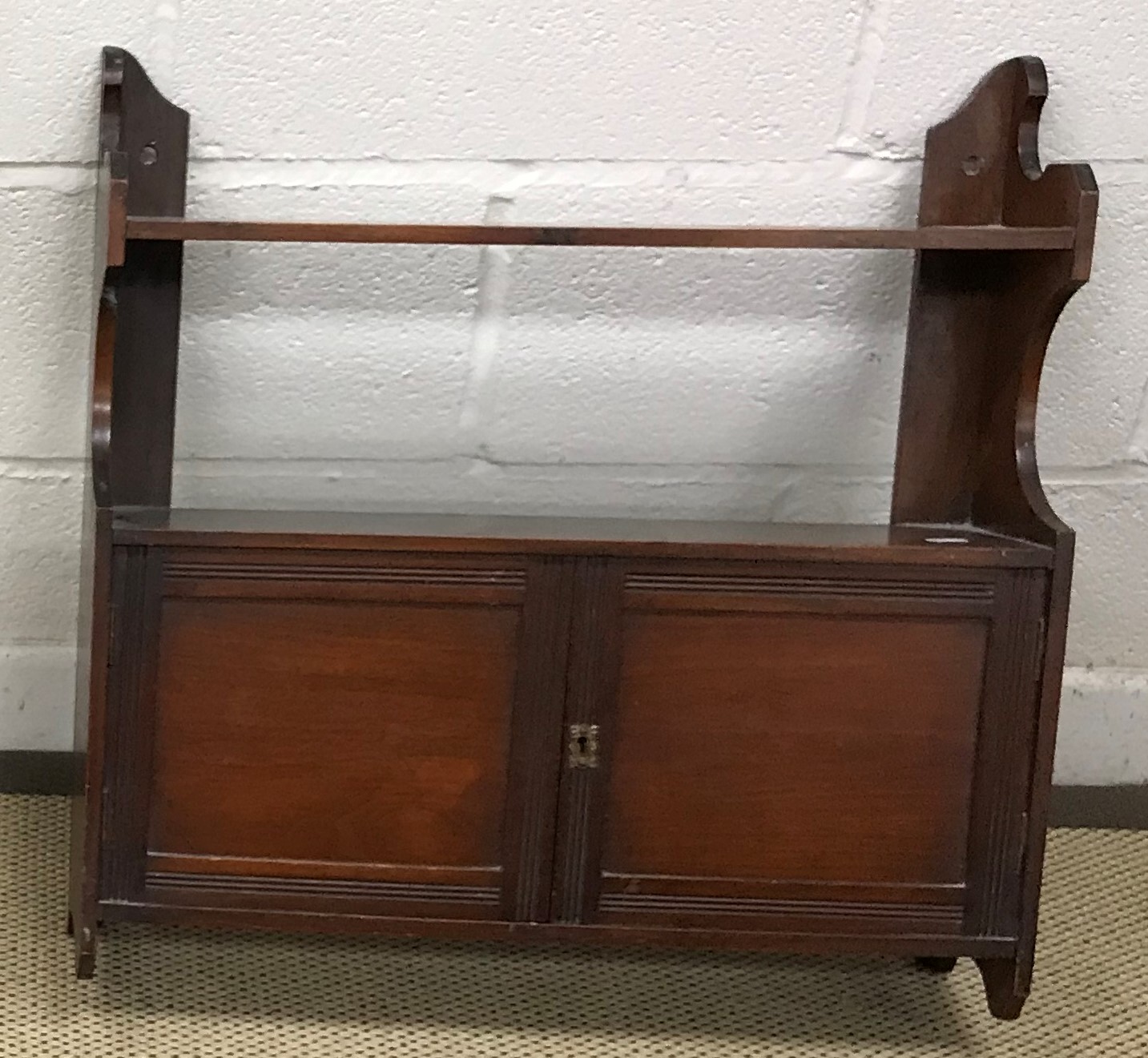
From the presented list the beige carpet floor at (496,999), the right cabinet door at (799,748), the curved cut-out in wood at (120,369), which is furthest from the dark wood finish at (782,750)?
the curved cut-out in wood at (120,369)

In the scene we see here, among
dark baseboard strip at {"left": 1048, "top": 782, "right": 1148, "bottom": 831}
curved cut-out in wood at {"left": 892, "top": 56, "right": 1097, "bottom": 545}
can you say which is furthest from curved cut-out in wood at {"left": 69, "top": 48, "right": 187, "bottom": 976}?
dark baseboard strip at {"left": 1048, "top": 782, "right": 1148, "bottom": 831}

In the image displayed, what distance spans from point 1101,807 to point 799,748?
2.08ft

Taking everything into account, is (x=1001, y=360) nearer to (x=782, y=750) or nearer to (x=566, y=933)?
(x=782, y=750)

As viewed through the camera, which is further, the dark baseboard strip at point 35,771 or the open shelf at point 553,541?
the dark baseboard strip at point 35,771

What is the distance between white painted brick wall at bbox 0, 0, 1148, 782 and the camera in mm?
1363

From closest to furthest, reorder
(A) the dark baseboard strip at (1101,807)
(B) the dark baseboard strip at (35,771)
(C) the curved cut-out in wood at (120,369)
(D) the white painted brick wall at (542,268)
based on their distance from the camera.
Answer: (C) the curved cut-out in wood at (120,369) → (D) the white painted brick wall at (542,268) → (B) the dark baseboard strip at (35,771) → (A) the dark baseboard strip at (1101,807)

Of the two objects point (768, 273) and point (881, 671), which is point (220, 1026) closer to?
point (881, 671)

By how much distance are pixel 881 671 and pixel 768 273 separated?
0.43 metres

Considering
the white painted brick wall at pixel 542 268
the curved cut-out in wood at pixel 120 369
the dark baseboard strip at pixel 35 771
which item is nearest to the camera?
the curved cut-out in wood at pixel 120 369

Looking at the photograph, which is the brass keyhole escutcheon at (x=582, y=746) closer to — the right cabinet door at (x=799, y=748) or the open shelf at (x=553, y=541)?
the right cabinet door at (x=799, y=748)

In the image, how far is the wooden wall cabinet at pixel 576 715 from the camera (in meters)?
1.25

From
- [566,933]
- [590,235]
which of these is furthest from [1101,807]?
[590,235]

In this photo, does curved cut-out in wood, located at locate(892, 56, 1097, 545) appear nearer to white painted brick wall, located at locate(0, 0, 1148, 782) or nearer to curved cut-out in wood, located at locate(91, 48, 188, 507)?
white painted brick wall, located at locate(0, 0, 1148, 782)

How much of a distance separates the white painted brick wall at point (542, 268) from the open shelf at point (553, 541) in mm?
173
